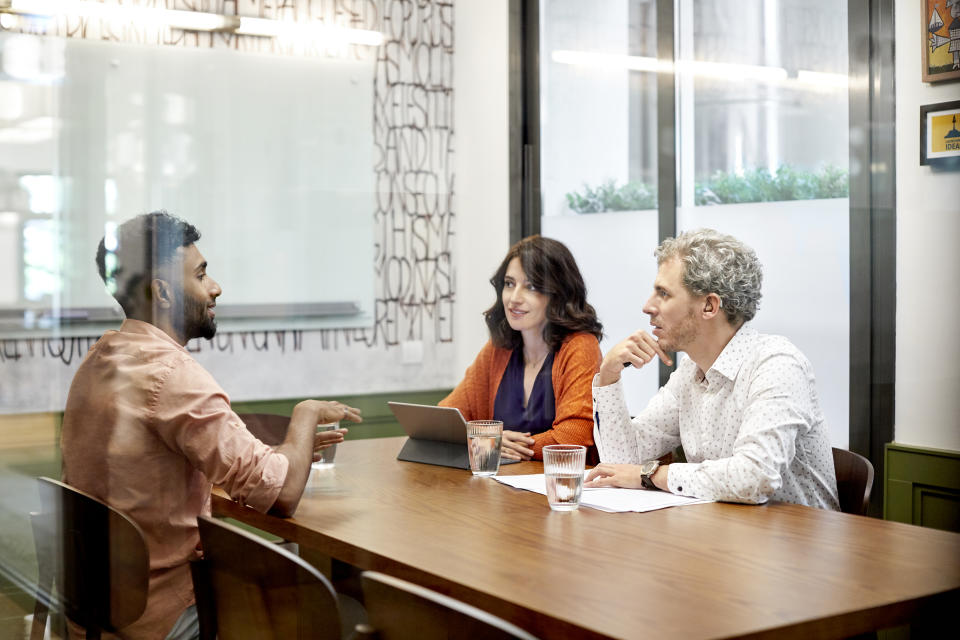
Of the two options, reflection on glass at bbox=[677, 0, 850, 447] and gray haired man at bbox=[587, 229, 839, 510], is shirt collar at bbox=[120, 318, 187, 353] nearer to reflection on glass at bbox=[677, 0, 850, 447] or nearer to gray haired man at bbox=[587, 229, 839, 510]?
gray haired man at bbox=[587, 229, 839, 510]

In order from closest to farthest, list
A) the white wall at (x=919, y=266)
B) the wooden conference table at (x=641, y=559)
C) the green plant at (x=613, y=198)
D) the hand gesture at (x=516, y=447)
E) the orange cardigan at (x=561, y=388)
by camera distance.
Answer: the wooden conference table at (x=641, y=559) < the white wall at (x=919, y=266) < the hand gesture at (x=516, y=447) < the orange cardigan at (x=561, y=388) < the green plant at (x=613, y=198)

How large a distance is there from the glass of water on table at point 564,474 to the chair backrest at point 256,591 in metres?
0.49

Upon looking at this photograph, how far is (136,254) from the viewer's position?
6.83ft

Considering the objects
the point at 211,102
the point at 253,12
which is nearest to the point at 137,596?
the point at 211,102

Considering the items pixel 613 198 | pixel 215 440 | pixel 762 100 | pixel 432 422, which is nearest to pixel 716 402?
pixel 432 422

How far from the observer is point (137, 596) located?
5.82 feet

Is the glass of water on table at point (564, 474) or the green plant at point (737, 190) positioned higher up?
the green plant at point (737, 190)

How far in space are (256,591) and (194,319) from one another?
0.82 m

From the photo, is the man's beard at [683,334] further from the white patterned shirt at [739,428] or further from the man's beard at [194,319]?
the man's beard at [194,319]

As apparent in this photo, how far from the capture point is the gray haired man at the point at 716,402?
179 centimetres

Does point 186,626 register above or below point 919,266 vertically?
below

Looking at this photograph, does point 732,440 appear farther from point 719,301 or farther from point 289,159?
point 289,159

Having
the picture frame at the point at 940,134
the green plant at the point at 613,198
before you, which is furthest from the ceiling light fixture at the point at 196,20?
the picture frame at the point at 940,134

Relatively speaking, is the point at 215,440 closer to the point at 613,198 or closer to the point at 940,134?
the point at 940,134
